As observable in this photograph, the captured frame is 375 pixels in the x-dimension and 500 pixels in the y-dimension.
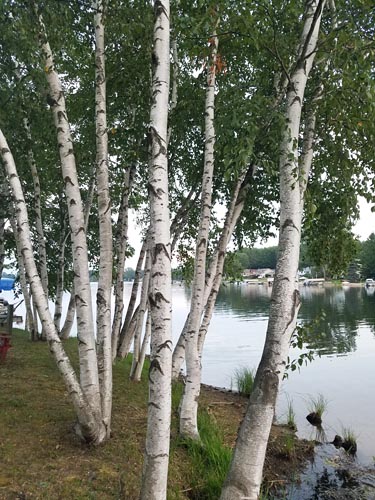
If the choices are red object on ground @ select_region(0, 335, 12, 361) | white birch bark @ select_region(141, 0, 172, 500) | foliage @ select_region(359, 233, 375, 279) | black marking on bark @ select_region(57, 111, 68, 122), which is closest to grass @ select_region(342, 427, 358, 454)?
white birch bark @ select_region(141, 0, 172, 500)

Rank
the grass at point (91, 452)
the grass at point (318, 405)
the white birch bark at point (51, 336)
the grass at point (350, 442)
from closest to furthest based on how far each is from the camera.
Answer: the grass at point (91, 452), the white birch bark at point (51, 336), the grass at point (350, 442), the grass at point (318, 405)

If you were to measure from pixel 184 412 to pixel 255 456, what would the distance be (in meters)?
2.54

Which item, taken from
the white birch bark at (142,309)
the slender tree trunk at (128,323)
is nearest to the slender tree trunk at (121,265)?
the white birch bark at (142,309)

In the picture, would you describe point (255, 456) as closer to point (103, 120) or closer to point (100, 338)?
point (100, 338)

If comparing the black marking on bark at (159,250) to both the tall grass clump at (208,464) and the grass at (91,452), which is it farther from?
the tall grass clump at (208,464)

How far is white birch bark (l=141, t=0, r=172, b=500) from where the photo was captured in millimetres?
3254

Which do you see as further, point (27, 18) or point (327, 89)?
point (27, 18)

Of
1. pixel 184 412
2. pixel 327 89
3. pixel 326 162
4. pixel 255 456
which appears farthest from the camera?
pixel 326 162

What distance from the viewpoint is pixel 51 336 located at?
15.3 feet

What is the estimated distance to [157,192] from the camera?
346 cm

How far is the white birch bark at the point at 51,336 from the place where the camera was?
468 centimetres

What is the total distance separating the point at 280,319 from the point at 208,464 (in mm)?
2574

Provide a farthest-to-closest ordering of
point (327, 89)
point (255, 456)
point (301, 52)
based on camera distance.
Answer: point (327, 89), point (301, 52), point (255, 456)

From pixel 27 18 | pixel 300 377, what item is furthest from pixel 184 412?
pixel 300 377
